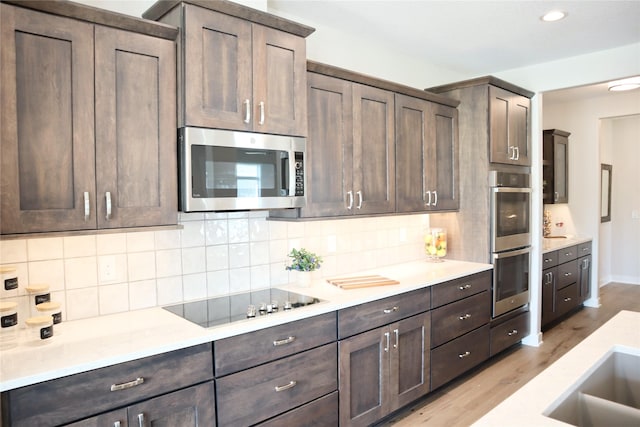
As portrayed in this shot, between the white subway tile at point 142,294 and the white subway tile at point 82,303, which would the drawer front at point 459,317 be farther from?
the white subway tile at point 82,303

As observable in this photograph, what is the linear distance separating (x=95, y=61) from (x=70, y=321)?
1.19 m

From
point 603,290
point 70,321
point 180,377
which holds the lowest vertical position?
point 603,290

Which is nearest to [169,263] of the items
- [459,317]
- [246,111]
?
[246,111]

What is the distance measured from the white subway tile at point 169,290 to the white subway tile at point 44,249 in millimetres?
500

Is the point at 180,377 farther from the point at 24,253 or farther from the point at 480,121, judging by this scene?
the point at 480,121

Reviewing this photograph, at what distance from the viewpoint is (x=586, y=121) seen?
5793 mm

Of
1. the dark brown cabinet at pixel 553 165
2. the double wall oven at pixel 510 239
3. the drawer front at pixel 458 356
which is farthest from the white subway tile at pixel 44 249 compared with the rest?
the dark brown cabinet at pixel 553 165

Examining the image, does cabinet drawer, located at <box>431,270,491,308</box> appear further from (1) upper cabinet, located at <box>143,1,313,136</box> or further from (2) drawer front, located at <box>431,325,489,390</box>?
(1) upper cabinet, located at <box>143,1,313,136</box>

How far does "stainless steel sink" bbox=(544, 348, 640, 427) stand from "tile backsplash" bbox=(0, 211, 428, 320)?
1849 millimetres

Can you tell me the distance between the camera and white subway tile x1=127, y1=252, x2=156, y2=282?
7.27 feet

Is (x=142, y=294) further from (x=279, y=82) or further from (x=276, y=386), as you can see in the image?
(x=279, y=82)

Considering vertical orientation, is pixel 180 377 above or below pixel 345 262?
below

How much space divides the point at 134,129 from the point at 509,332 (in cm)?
351

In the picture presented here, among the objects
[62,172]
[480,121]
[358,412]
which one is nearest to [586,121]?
[480,121]
